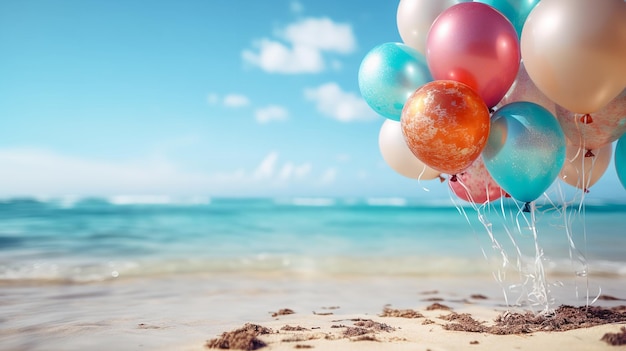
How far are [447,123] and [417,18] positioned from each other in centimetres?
→ 142

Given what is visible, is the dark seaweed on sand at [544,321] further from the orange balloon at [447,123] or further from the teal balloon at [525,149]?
the orange balloon at [447,123]

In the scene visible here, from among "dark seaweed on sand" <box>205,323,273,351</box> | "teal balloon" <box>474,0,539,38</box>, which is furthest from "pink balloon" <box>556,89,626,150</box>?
"dark seaweed on sand" <box>205,323,273,351</box>

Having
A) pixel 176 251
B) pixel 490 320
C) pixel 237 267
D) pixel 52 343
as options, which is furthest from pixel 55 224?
pixel 490 320

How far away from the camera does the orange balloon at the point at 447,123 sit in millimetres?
3139

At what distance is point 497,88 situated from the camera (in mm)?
3434

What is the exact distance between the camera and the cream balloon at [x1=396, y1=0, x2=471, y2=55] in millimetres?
4035

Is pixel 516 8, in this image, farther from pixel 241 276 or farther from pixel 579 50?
pixel 241 276

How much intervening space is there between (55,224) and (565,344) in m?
19.1

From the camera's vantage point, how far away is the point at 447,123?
314 cm

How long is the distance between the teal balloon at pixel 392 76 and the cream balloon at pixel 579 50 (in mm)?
893

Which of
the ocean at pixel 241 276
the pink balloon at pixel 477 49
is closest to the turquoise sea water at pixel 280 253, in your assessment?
the ocean at pixel 241 276

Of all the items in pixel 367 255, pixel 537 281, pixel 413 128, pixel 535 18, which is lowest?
pixel 367 255

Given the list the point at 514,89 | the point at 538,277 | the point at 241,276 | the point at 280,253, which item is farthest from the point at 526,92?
the point at 280,253

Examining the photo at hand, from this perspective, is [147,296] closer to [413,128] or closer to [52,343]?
[52,343]
